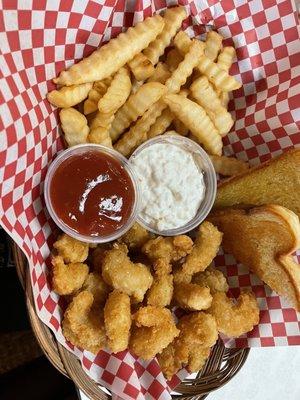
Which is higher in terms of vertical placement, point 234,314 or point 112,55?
point 112,55

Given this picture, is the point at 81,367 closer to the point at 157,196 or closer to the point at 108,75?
the point at 157,196

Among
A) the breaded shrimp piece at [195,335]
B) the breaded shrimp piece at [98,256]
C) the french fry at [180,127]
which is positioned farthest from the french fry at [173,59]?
the breaded shrimp piece at [195,335]

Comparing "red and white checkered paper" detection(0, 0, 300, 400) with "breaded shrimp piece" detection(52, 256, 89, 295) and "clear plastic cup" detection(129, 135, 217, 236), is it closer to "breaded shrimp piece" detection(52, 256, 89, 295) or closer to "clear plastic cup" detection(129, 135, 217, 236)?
"breaded shrimp piece" detection(52, 256, 89, 295)

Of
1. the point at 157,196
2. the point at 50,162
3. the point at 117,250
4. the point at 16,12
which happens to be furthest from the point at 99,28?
the point at 117,250

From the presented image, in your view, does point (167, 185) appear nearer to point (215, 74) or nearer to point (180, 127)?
point (180, 127)

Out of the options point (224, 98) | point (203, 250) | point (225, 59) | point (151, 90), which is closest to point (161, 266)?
point (203, 250)

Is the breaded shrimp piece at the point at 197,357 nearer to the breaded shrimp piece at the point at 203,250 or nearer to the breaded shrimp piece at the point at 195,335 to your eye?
the breaded shrimp piece at the point at 195,335
